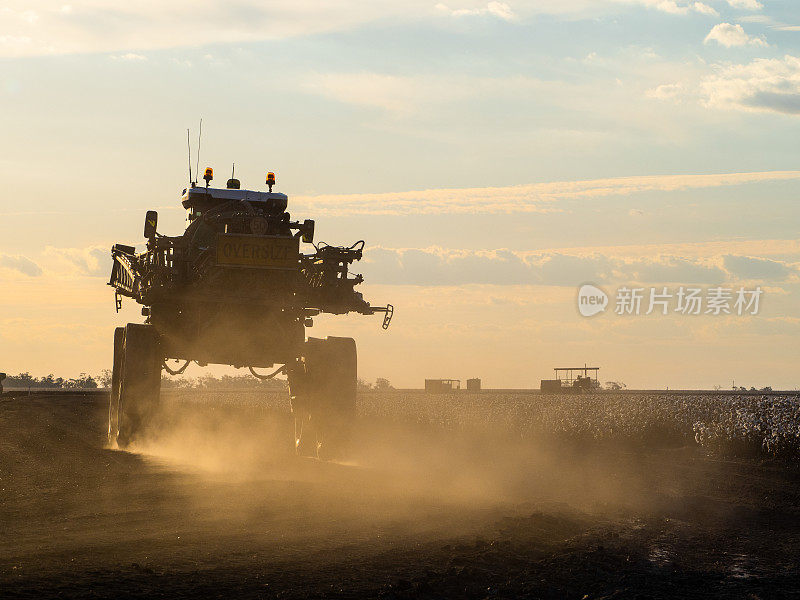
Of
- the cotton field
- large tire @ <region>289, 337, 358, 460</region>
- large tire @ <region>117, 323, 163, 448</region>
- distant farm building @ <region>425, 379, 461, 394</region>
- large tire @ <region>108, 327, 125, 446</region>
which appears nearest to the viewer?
large tire @ <region>117, 323, 163, 448</region>

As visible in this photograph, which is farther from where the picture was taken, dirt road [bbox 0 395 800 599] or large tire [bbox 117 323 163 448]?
large tire [bbox 117 323 163 448]

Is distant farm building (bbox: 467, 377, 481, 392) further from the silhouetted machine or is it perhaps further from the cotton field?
the silhouetted machine

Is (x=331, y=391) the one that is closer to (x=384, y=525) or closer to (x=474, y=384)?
(x=384, y=525)

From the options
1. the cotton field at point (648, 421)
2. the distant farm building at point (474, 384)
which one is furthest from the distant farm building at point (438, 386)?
the cotton field at point (648, 421)

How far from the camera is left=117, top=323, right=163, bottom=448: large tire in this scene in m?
17.8

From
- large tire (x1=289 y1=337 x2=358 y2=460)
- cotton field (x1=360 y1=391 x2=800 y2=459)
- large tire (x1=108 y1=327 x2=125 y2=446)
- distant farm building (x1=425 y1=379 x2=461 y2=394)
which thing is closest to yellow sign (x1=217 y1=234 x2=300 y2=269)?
large tire (x1=289 y1=337 x2=358 y2=460)

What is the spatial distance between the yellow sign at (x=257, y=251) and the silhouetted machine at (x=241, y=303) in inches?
0.7

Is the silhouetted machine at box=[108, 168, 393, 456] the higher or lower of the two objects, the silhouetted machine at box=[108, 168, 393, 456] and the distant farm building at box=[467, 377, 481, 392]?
the higher

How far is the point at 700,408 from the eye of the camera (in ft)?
98.4

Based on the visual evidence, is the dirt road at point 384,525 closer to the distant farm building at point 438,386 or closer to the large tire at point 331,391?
the large tire at point 331,391

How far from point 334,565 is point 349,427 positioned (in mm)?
8914

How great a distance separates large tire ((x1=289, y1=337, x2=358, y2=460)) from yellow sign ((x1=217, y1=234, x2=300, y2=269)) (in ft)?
6.65

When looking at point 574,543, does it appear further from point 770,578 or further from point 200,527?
point 200,527

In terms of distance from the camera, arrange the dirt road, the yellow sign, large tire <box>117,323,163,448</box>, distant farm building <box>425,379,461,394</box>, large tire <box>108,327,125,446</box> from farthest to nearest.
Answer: distant farm building <box>425,379,461,394</box> < large tire <box>108,327,125,446</box> < large tire <box>117,323,163,448</box> < the yellow sign < the dirt road
